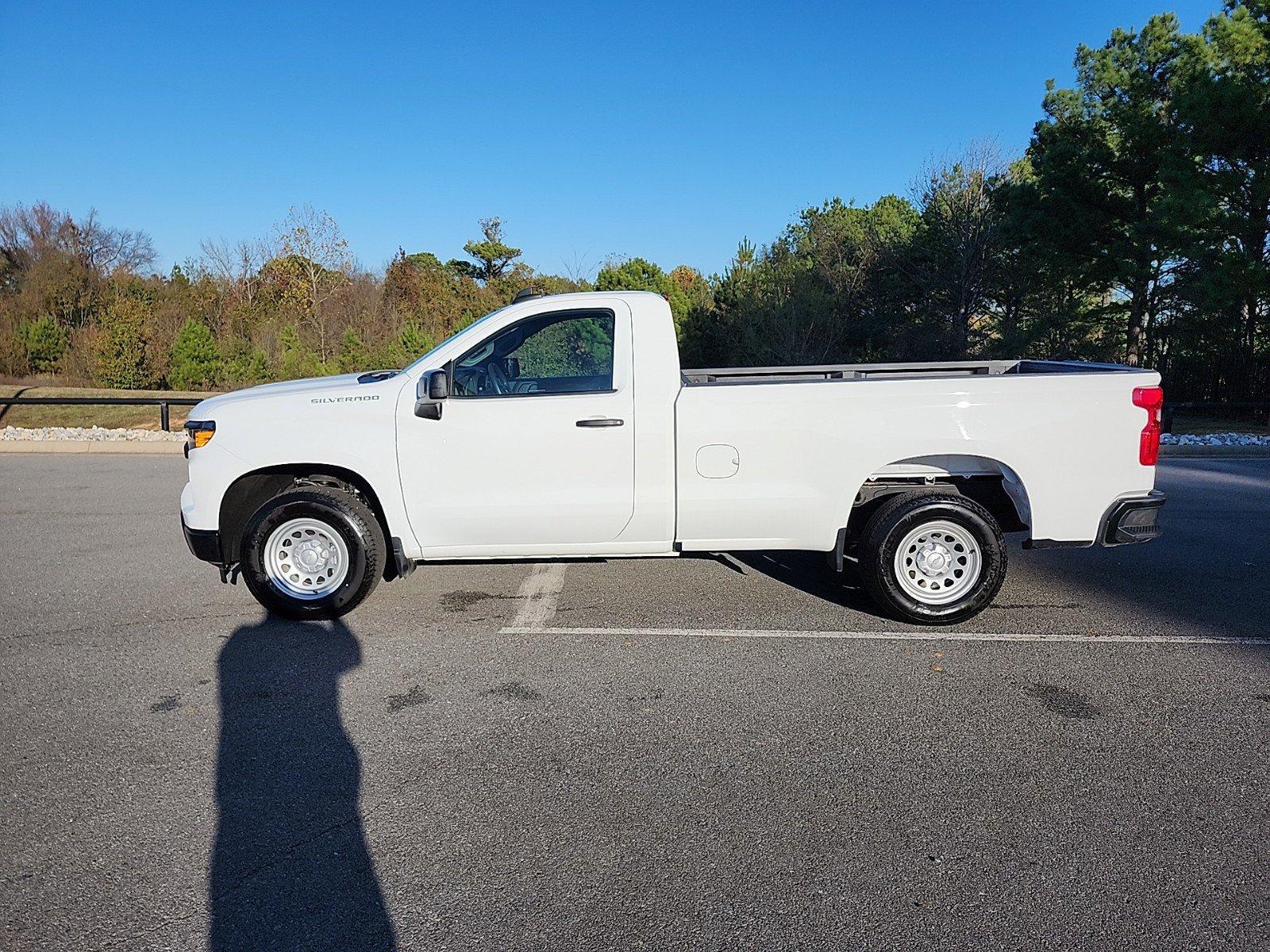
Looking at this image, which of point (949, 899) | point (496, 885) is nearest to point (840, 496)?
point (949, 899)

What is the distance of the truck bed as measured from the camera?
21.7 feet

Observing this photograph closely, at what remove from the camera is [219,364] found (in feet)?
86.8

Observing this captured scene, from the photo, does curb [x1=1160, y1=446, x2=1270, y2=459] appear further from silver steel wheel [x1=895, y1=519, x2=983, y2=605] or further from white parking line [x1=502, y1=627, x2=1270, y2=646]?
silver steel wheel [x1=895, y1=519, x2=983, y2=605]

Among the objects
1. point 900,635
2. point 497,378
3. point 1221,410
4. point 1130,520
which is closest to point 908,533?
point 900,635

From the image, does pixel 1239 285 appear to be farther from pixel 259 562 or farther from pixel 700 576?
pixel 259 562

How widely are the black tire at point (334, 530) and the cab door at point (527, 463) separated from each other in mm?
329

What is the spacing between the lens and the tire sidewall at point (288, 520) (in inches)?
222

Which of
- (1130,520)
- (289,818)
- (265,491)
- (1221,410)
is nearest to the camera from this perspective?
(289,818)

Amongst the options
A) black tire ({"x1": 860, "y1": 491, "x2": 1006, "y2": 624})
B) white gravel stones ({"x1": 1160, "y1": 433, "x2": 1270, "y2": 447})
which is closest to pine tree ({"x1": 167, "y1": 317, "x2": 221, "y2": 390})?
white gravel stones ({"x1": 1160, "y1": 433, "x2": 1270, "y2": 447})

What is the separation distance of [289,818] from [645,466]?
292cm

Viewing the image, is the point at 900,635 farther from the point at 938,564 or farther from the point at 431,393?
the point at 431,393

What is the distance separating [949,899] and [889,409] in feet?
10.4

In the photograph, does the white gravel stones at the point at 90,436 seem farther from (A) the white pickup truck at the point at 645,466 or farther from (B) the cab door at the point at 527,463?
(B) the cab door at the point at 527,463

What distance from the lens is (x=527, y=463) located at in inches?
220
